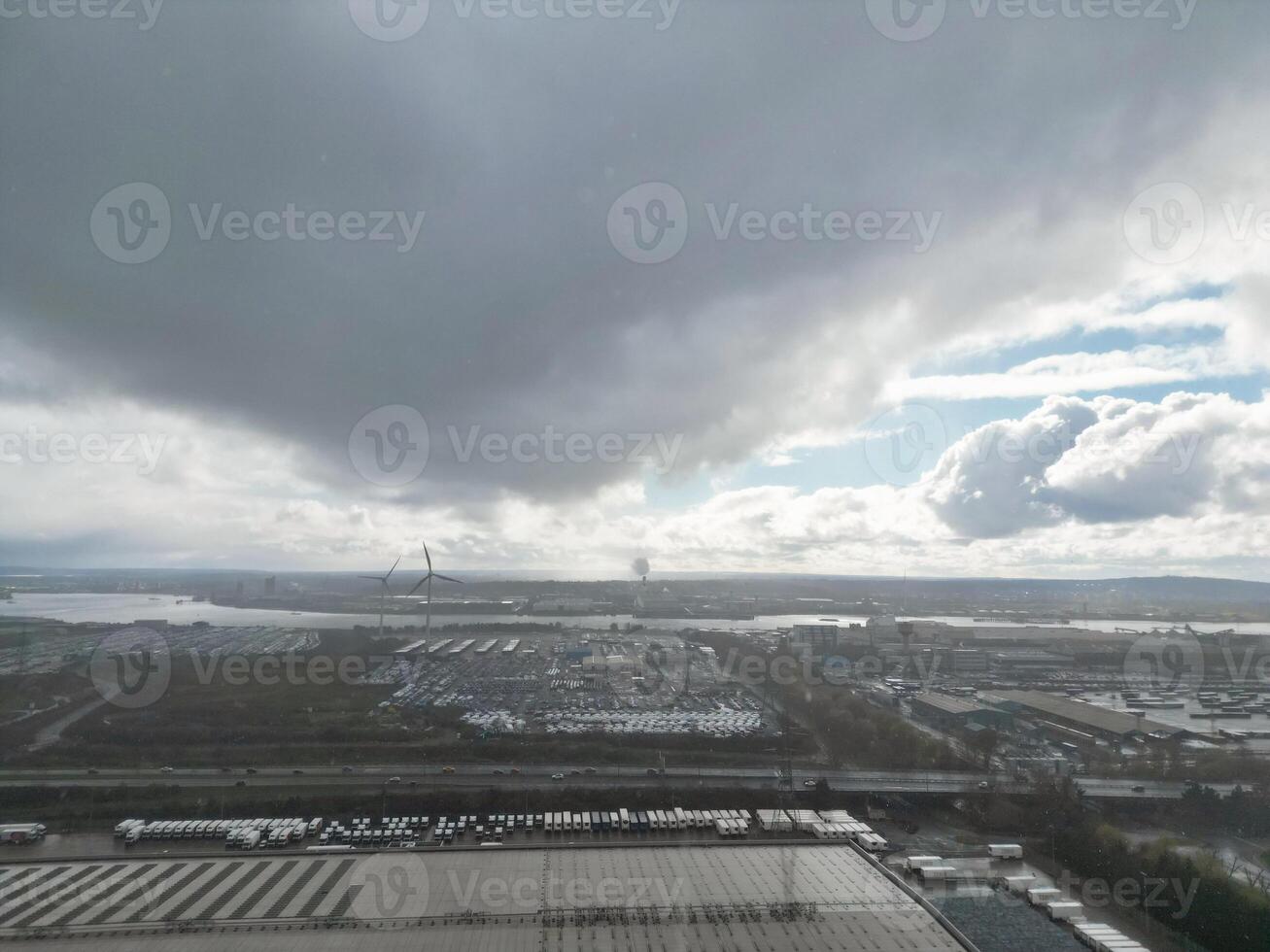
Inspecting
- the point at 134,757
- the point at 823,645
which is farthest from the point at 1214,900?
the point at 823,645

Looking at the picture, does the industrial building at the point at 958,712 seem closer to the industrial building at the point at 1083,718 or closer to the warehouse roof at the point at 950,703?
the warehouse roof at the point at 950,703

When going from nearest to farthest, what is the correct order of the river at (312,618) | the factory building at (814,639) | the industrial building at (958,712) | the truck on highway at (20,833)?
the truck on highway at (20,833) < the industrial building at (958,712) < the factory building at (814,639) < the river at (312,618)

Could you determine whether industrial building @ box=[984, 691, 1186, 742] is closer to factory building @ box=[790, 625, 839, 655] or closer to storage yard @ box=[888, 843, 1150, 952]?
factory building @ box=[790, 625, 839, 655]

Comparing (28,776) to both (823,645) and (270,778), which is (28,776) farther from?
(823,645)

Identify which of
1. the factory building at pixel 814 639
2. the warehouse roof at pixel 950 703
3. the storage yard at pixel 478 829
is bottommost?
the warehouse roof at pixel 950 703

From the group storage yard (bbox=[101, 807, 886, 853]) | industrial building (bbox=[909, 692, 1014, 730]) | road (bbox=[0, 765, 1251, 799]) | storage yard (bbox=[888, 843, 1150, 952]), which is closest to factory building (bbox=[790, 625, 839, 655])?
industrial building (bbox=[909, 692, 1014, 730])

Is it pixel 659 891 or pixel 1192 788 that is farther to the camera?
pixel 1192 788

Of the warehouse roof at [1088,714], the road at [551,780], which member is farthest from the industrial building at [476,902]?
the warehouse roof at [1088,714]
